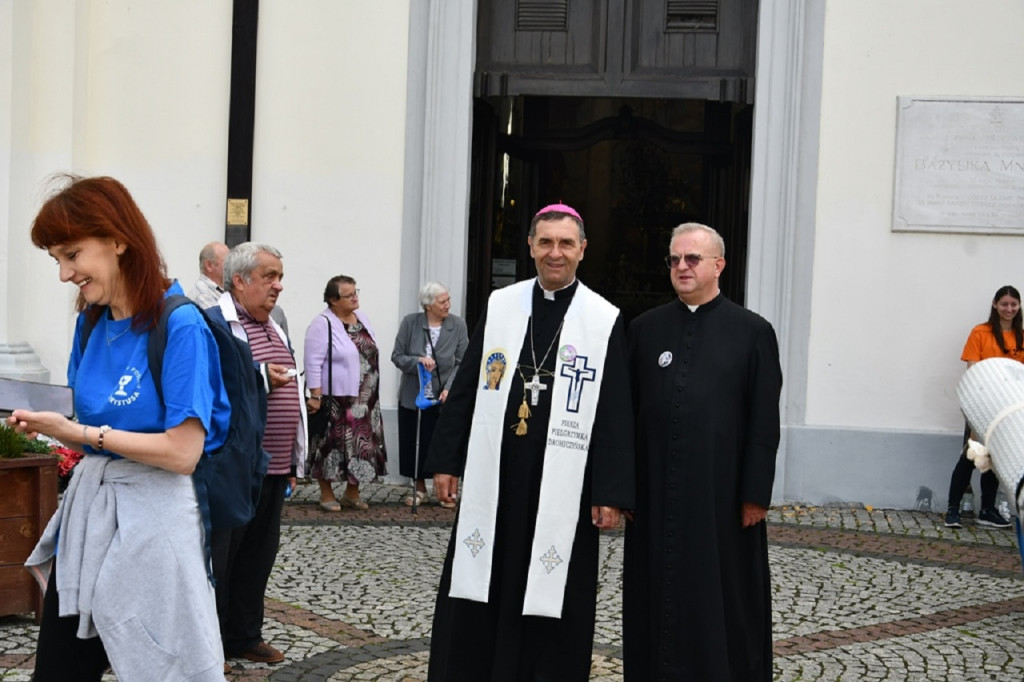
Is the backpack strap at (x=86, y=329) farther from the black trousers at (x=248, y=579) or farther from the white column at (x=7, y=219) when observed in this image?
the white column at (x=7, y=219)

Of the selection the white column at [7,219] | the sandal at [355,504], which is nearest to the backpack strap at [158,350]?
the sandal at [355,504]

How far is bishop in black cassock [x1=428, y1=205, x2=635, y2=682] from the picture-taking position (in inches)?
178

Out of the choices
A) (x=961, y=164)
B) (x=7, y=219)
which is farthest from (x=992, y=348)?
(x=7, y=219)

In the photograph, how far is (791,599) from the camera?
6.91m

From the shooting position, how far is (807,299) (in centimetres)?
990

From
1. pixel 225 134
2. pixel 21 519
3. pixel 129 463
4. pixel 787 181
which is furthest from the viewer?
pixel 225 134

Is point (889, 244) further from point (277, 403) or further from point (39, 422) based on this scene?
point (39, 422)

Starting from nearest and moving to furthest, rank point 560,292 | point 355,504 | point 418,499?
1. point 560,292
2. point 355,504
3. point 418,499

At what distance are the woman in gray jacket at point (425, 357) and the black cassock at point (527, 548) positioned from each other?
466cm

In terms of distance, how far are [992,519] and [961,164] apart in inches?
101

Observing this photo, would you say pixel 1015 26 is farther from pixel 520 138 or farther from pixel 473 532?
pixel 473 532

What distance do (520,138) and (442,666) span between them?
26.6 feet

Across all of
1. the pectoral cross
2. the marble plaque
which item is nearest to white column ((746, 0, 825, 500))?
the marble plaque

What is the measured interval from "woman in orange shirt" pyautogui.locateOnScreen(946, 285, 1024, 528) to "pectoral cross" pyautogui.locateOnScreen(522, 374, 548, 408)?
18.3 ft
